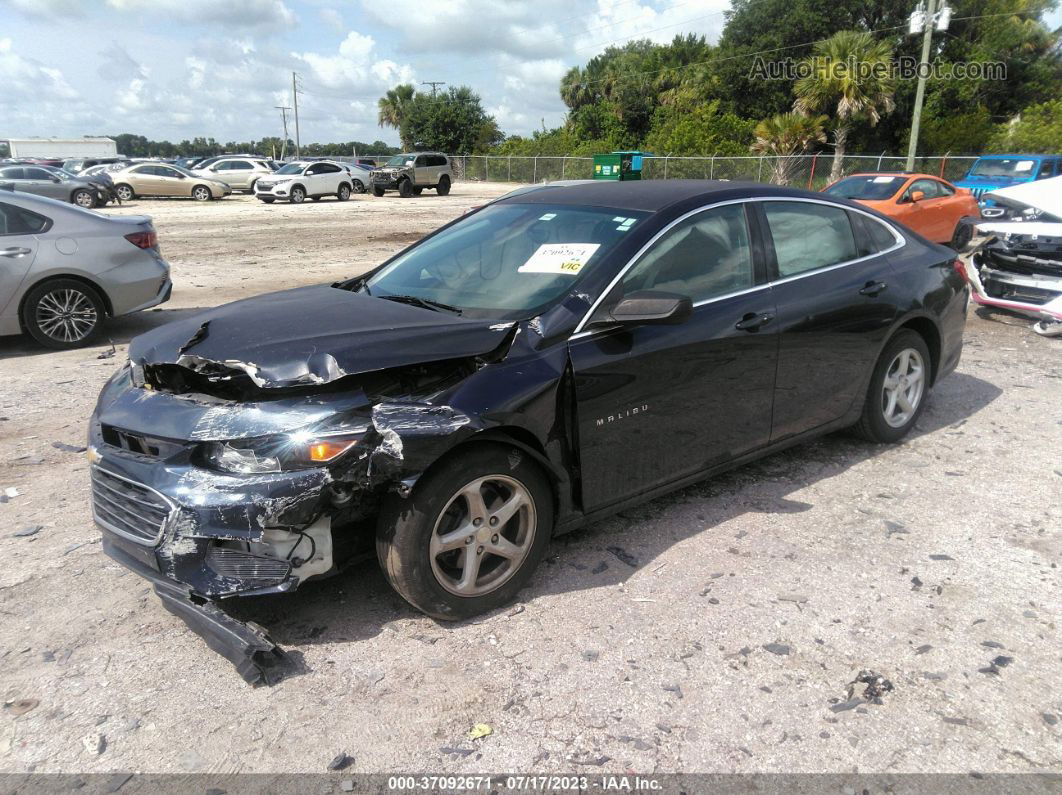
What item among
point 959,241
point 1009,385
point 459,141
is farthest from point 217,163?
point 1009,385

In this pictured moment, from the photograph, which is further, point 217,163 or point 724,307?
point 217,163

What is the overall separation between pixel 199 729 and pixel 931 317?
4744 millimetres

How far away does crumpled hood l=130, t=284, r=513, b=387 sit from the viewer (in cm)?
294

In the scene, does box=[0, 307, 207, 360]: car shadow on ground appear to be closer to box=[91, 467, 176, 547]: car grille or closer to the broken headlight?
box=[91, 467, 176, 547]: car grille

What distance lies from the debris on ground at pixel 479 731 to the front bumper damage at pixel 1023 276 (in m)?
7.90

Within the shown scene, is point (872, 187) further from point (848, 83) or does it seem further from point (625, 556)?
point (848, 83)

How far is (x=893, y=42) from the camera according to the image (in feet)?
141

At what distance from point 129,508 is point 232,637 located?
0.68 meters

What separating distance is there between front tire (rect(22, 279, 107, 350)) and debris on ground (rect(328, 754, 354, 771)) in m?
6.93

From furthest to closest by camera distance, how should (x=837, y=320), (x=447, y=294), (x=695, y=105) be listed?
(x=695, y=105) → (x=837, y=320) → (x=447, y=294)

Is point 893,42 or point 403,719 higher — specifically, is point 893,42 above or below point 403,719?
above

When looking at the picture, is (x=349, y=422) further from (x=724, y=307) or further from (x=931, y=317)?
(x=931, y=317)

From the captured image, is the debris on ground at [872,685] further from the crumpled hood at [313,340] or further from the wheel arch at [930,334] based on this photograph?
the wheel arch at [930,334]

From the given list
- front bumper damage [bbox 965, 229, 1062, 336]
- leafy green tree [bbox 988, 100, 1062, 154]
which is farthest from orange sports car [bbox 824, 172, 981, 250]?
leafy green tree [bbox 988, 100, 1062, 154]
